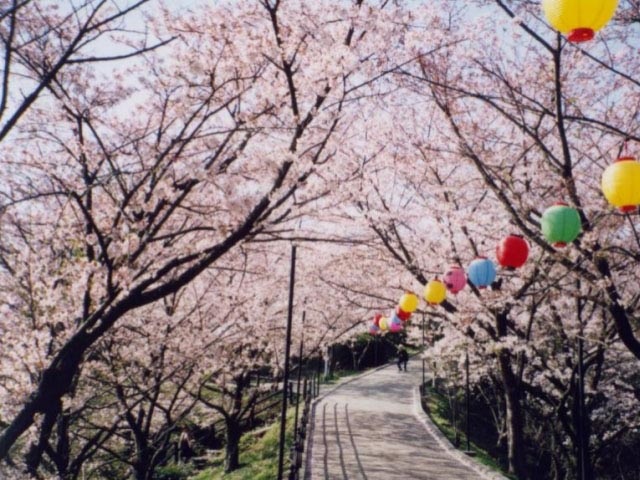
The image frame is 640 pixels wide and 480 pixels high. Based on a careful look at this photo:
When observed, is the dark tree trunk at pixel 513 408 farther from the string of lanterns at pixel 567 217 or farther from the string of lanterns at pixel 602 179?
the string of lanterns at pixel 602 179

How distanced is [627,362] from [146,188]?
18150mm

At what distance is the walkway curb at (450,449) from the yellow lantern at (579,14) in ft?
34.8

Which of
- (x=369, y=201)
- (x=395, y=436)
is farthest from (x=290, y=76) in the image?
(x=395, y=436)

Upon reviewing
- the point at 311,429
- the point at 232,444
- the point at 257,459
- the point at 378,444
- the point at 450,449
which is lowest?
the point at 257,459

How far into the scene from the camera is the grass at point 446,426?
12783mm

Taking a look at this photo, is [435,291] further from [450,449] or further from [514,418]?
[450,449]

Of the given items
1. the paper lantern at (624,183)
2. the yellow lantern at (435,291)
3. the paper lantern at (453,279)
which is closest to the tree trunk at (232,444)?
the yellow lantern at (435,291)

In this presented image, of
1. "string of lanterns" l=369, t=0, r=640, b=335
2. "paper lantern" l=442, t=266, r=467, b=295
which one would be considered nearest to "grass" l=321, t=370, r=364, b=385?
"paper lantern" l=442, t=266, r=467, b=295

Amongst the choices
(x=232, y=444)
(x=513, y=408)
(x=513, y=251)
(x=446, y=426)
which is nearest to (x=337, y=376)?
(x=446, y=426)

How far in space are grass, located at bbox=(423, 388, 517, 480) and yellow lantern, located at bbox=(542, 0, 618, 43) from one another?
1103 centimetres

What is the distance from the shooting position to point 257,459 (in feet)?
52.9

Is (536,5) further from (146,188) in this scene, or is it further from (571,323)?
(571,323)

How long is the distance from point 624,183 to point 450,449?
1204cm

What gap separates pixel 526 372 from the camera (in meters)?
21.2
